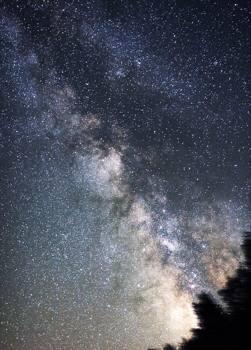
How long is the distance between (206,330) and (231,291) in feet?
6.25

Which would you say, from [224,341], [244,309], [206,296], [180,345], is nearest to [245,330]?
Answer: [244,309]

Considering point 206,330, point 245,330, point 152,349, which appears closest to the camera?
point 245,330

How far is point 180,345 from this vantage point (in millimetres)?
7348

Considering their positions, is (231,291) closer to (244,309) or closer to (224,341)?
(244,309)

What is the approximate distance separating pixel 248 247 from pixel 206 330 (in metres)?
3.03

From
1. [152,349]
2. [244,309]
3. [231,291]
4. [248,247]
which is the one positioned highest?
[248,247]

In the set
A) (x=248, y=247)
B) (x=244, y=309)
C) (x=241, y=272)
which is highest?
(x=248, y=247)

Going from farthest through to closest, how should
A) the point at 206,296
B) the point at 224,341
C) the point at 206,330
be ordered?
the point at 206,296
the point at 206,330
the point at 224,341

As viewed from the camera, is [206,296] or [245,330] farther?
[206,296]

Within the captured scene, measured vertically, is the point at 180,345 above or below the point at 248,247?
below

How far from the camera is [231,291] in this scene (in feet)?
17.7

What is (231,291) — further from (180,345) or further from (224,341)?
(180,345)

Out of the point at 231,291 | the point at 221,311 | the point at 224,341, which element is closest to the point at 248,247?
the point at 231,291

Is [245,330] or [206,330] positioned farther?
[206,330]
